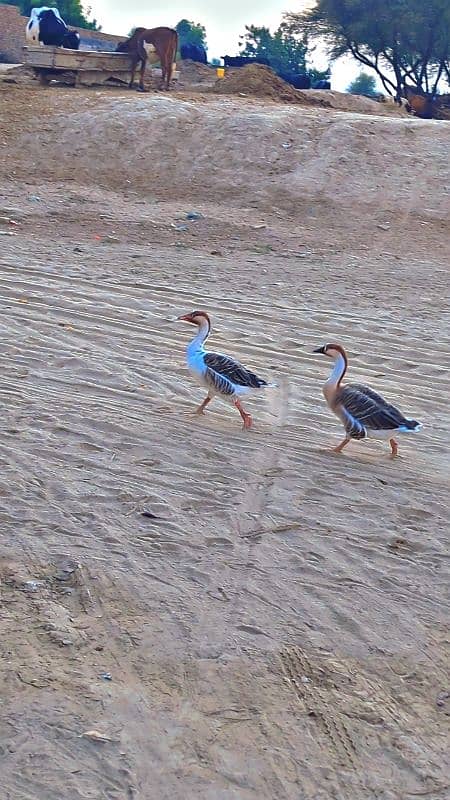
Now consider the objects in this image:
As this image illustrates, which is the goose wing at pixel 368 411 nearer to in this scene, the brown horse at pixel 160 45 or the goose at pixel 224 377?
the goose at pixel 224 377

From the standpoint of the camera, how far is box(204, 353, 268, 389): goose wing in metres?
7.73

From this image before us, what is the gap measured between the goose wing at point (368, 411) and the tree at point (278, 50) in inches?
2229

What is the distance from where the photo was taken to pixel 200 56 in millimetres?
39844

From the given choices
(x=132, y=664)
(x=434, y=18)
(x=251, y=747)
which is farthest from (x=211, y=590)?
(x=434, y=18)

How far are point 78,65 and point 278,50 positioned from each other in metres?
52.6

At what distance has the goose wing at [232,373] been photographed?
304 inches

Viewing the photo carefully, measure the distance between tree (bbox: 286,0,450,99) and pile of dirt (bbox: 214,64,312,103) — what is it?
18781 millimetres

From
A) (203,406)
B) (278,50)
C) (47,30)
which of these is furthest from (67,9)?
(203,406)

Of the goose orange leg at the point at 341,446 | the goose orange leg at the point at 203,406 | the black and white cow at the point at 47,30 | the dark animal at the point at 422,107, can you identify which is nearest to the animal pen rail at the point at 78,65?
the black and white cow at the point at 47,30

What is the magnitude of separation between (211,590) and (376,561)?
998mm

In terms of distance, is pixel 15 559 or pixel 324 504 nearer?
pixel 15 559

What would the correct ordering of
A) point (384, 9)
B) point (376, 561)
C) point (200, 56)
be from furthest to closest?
point (384, 9), point (200, 56), point (376, 561)

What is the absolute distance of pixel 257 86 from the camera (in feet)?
80.9

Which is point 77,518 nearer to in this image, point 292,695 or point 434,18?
point 292,695
